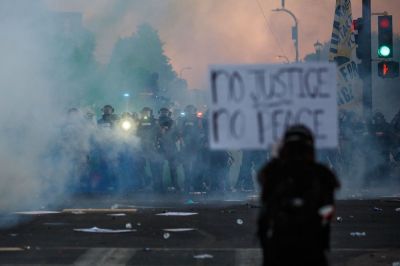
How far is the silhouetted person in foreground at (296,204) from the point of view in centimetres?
651

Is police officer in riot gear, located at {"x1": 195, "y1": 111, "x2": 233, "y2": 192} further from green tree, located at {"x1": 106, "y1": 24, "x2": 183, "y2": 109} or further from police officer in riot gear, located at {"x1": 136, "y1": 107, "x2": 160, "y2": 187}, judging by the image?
green tree, located at {"x1": 106, "y1": 24, "x2": 183, "y2": 109}

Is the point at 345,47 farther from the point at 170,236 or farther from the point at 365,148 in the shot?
the point at 170,236

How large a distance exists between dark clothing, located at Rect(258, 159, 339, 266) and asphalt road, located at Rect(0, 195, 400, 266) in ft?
14.4

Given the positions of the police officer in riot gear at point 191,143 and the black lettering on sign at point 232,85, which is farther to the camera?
the police officer in riot gear at point 191,143

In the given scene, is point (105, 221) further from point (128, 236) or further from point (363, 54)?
point (363, 54)

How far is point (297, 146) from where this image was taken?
6617 millimetres

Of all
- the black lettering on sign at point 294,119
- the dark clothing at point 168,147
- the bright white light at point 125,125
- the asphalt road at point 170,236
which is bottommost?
the asphalt road at point 170,236

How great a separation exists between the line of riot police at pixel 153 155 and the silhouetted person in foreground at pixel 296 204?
14552 mm

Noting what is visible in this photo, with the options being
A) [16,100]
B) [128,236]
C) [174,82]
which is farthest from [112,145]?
[174,82]

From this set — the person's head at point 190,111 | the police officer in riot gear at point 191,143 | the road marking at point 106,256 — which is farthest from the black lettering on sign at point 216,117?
the person's head at point 190,111

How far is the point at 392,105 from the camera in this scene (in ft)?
161

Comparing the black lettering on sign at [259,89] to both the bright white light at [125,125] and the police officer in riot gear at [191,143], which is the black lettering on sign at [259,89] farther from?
the police officer in riot gear at [191,143]

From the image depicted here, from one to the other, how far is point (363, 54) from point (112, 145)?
6118 millimetres

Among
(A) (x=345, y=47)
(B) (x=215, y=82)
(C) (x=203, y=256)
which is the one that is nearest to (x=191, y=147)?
(A) (x=345, y=47)
